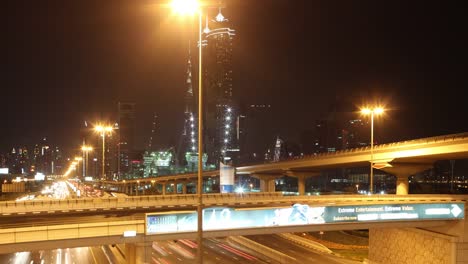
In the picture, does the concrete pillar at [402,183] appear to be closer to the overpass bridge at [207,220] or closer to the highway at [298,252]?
the highway at [298,252]

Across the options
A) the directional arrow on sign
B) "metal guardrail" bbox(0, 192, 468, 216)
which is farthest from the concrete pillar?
the directional arrow on sign

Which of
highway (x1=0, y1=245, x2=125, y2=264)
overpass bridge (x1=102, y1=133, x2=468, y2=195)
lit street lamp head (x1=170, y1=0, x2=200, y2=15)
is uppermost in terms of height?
lit street lamp head (x1=170, y1=0, x2=200, y2=15)

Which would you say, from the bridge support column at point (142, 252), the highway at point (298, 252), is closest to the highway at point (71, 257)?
the highway at point (298, 252)

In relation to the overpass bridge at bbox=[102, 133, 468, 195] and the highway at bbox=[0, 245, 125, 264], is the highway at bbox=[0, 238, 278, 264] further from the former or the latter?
the overpass bridge at bbox=[102, 133, 468, 195]

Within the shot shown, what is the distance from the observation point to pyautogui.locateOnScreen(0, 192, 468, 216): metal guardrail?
31.8 metres

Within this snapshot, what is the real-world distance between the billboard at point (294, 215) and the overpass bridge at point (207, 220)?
6 cm

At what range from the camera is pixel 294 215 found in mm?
31953

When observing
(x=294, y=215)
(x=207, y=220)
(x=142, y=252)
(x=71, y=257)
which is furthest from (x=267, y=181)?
(x=142, y=252)

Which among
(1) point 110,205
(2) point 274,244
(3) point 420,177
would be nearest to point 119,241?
(1) point 110,205

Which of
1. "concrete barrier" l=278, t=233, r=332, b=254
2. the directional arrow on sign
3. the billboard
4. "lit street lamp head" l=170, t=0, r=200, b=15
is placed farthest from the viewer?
"concrete barrier" l=278, t=233, r=332, b=254

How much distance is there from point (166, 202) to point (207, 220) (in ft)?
21.5

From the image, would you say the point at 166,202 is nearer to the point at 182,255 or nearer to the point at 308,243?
the point at 182,255

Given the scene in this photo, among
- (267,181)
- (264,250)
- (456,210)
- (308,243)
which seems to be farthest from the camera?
(267,181)

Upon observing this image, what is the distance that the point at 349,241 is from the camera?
63.8m
